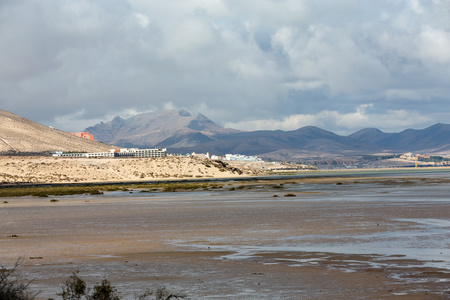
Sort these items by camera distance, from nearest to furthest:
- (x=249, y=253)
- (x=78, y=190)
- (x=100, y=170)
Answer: (x=249, y=253) < (x=78, y=190) < (x=100, y=170)

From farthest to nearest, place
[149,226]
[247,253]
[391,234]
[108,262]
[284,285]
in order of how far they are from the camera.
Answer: [149,226]
[391,234]
[247,253]
[108,262]
[284,285]

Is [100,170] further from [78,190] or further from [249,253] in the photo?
[249,253]

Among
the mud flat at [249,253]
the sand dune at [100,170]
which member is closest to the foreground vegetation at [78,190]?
the mud flat at [249,253]

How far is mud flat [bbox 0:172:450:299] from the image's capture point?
14250mm

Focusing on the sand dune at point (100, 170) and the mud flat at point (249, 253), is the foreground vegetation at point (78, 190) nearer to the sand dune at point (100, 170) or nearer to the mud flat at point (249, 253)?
the mud flat at point (249, 253)

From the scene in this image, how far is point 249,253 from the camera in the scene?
65.6ft

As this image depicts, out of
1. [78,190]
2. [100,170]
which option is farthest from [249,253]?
[100,170]

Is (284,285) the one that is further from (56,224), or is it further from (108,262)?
(56,224)

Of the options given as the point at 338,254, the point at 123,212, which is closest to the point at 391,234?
the point at 338,254

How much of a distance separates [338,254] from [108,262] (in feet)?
25.4

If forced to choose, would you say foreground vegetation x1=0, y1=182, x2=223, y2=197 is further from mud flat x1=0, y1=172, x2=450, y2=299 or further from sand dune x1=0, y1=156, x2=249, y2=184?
sand dune x1=0, y1=156, x2=249, y2=184

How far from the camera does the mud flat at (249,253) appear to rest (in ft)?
46.8

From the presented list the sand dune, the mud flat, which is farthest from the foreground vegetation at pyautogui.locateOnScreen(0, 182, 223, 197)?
the sand dune

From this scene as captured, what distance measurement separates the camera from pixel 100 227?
3089 centimetres
